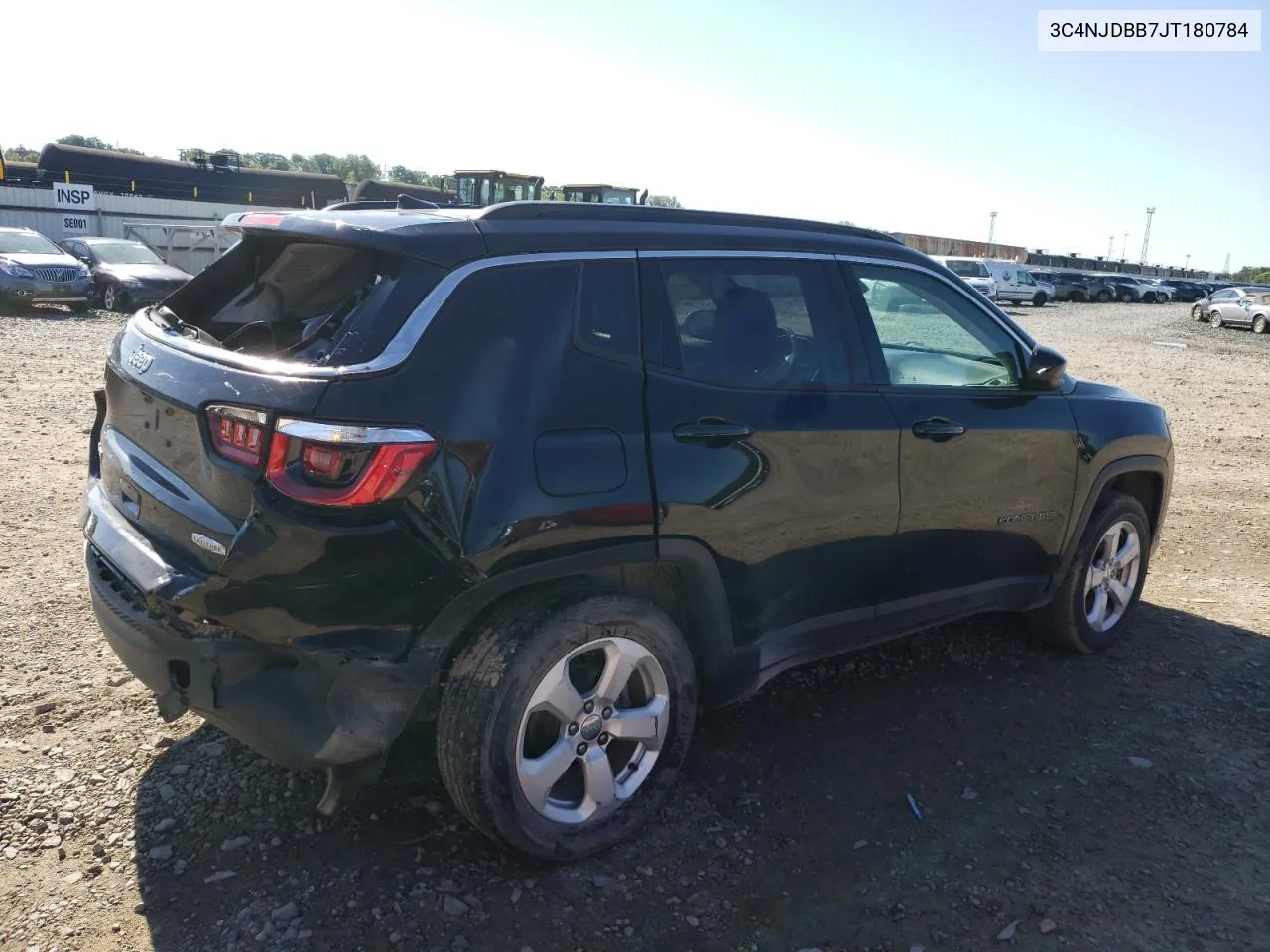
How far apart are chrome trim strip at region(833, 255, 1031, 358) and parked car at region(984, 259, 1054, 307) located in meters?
38.3

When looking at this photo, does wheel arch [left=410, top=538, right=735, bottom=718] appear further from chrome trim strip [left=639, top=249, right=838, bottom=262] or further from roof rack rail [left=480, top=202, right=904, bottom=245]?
roof rack rail [left=480, top=202, right=904, bottom=245]

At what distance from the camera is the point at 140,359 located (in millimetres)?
3213

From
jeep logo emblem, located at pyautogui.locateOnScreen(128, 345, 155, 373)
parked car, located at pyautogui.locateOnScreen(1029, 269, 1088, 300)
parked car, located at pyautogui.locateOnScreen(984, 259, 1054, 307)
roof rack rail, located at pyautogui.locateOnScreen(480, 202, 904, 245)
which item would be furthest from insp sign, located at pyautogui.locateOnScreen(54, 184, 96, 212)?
parked car, located at pyautogui.locateOnScreen(1029, 269, 1088, 300)

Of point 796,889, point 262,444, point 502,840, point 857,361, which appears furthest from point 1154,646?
point 262,444

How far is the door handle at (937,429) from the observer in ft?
12.3

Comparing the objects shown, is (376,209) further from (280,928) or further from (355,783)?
(280,928)

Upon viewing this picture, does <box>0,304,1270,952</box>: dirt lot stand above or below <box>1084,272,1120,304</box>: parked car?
below

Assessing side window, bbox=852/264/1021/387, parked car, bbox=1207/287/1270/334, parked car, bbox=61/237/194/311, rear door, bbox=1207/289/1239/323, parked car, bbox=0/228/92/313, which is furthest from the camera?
rear door, bbox=1207/289/1239/323

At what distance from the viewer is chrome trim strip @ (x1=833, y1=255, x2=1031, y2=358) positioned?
3.83 metres

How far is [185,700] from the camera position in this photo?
2787 millimetres

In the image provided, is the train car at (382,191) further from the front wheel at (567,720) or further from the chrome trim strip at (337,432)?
the chrome trim strip at (337,432)

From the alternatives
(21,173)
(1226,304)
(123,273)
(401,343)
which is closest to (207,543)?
(401,343)

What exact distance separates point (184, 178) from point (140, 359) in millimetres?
31126

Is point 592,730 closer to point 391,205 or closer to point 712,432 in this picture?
point 712,432
